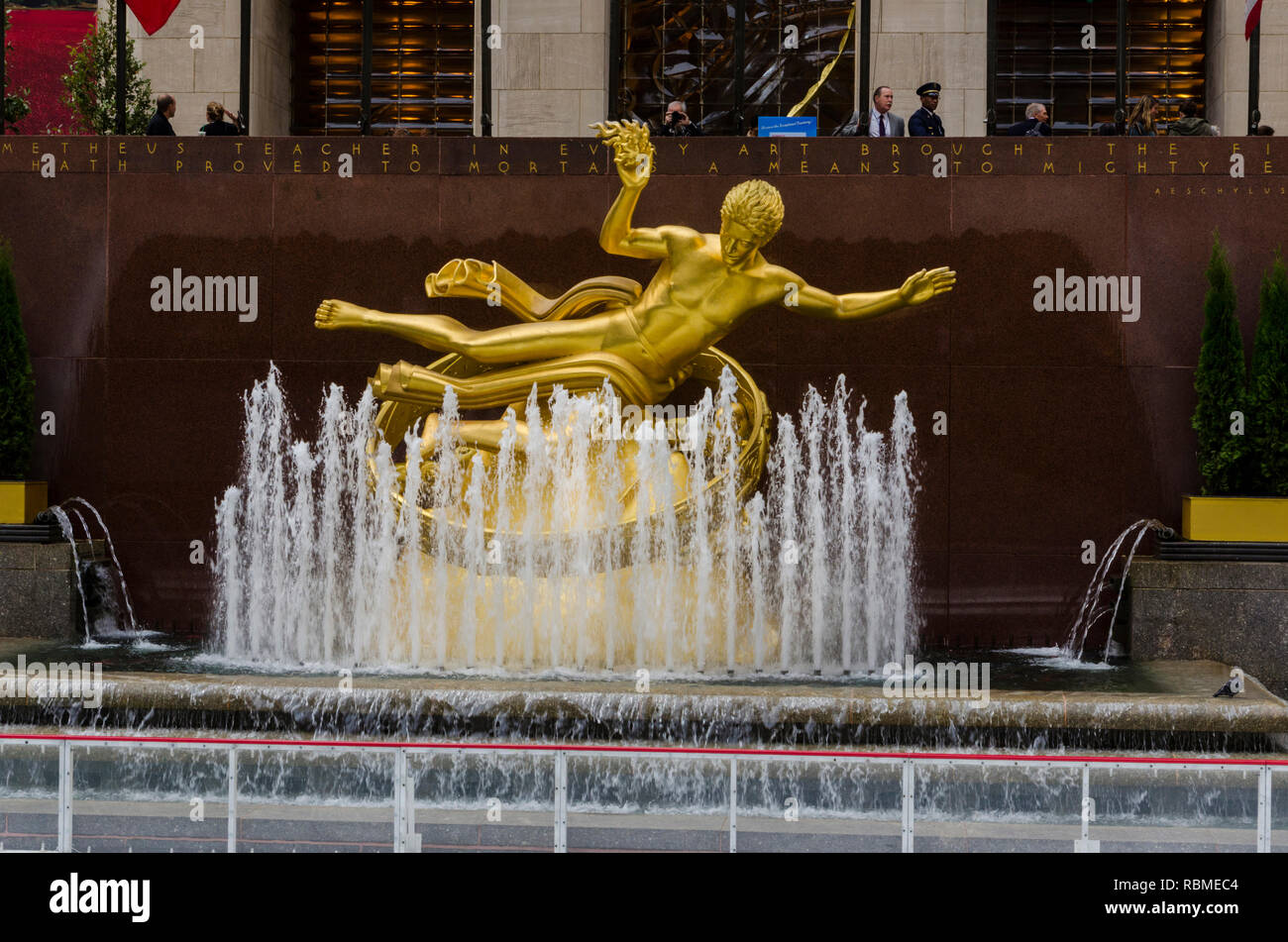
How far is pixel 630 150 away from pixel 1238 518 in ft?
16.5

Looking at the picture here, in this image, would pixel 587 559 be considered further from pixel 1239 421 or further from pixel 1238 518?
pixel 1239 421

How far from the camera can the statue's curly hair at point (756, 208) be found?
10.5m

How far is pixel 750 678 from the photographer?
32.5ft

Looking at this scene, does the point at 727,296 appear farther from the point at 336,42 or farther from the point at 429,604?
the point at 336,42

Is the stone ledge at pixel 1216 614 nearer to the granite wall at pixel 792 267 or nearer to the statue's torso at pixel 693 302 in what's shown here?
the granite wall at pixel 792 267

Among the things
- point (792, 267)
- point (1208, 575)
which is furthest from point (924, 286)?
point (1208, 575)

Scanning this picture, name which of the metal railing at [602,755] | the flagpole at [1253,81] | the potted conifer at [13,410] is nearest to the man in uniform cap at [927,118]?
the flagpole at [1253,81]

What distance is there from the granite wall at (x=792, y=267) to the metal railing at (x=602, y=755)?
19.5ft

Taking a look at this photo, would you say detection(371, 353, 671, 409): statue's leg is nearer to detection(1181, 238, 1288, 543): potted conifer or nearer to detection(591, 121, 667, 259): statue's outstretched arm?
detection(591, 121, 667, 259): statue's outstretched arm

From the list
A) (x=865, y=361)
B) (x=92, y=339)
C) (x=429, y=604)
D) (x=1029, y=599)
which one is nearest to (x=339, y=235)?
(x=92, y=339)

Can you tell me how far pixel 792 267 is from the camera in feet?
38.8

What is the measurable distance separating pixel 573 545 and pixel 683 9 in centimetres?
920

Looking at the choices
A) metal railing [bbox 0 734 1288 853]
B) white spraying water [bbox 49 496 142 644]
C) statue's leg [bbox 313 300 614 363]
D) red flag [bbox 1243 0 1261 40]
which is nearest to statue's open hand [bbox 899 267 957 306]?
statue's leg [bbox 313 300 614 363]

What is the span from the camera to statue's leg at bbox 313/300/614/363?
11055 mm
